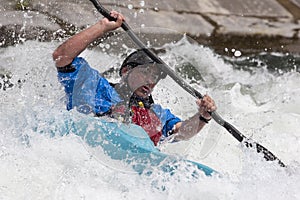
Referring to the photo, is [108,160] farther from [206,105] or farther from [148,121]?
[206,105]

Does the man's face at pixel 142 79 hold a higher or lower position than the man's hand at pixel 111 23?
lower

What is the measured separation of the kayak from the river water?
0.03 meters

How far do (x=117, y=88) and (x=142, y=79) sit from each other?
0.60 feet

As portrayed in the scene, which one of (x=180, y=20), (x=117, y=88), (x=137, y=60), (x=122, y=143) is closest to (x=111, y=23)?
(x=137, y=60)

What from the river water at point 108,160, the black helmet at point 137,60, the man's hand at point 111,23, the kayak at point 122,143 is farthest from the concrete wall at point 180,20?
the kayak at point 122,143

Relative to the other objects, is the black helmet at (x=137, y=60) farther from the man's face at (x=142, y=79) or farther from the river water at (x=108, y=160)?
the river water at (x=108, y=160)

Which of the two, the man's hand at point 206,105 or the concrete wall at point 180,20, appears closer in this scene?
the man's hand at point 206,105

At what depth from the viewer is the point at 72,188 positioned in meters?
2.09

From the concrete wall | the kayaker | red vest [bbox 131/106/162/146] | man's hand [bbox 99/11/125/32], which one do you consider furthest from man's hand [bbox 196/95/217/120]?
the concrete wall

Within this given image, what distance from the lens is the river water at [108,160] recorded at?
213 cm

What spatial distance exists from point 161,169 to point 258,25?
2240 millimetres

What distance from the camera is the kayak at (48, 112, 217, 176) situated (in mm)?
2211

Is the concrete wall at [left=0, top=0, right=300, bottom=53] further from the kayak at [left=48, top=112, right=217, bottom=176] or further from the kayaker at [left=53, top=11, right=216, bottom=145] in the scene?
the kayak at [left=48, top=112, right=217, bottom=176]

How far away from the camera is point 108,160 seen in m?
2.24
